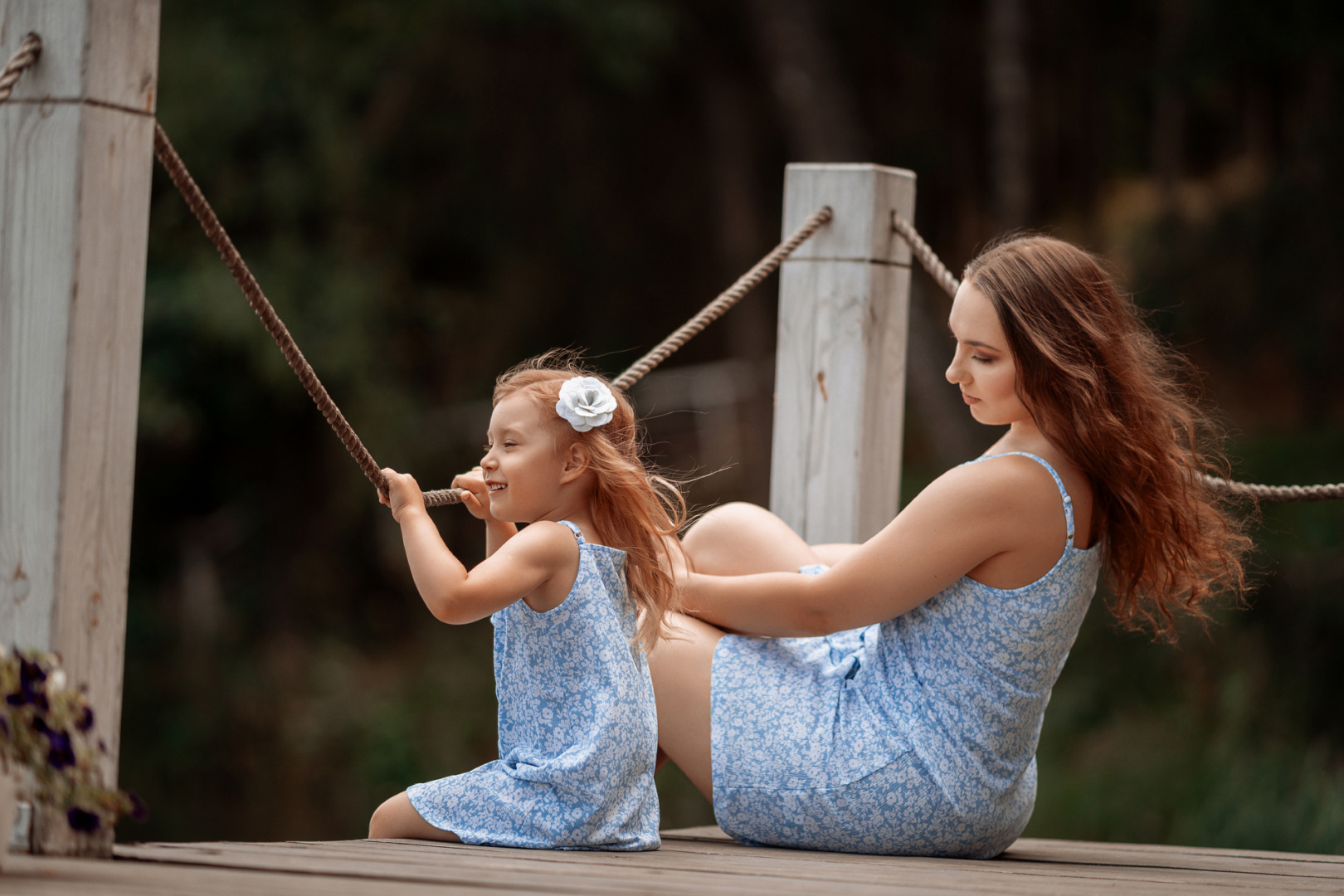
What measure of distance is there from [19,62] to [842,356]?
1683 mm

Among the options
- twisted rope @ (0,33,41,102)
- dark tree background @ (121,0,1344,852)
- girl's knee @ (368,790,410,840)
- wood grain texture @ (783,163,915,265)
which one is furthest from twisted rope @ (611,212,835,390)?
dark tree background @ (121,0,1344,852)

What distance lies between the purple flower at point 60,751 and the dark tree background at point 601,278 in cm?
412

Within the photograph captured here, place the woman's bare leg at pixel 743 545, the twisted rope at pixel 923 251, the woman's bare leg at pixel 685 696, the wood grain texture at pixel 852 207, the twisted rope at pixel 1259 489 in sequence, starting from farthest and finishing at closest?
1. the wood grain texture at pixel 852 207
2. the twisted rope at pixel 923 251
3. the twisted rope at pixel 1259 489
4. the woman's bare leg at pixel 743 545
5. the woman's bare leg at pixel 685 696

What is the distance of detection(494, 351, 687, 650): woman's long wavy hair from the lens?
6.54 ft

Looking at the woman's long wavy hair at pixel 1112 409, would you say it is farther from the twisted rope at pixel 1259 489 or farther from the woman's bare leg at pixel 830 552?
the woman's bare leg at pixel 830 552

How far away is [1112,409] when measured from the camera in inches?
79.4

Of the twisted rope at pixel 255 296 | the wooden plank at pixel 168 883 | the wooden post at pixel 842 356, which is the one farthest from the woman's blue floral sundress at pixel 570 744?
the wooden post at pixel 842 356

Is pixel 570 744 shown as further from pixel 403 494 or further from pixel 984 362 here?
pixel 984 362

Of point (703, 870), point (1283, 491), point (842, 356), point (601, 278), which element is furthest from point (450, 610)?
point (601, 278)

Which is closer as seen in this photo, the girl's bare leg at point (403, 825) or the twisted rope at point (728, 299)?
the girl's bare leg at point (403, 825)

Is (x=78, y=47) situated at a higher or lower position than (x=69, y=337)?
higher

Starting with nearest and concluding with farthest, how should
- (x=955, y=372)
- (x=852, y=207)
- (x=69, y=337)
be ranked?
1. (x=69, y=337)
2. (x=955, y=372)
3. (x=852, y=207)

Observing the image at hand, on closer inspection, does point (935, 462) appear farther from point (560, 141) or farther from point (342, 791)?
point (342, 791)

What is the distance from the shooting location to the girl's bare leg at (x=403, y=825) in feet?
6.37
